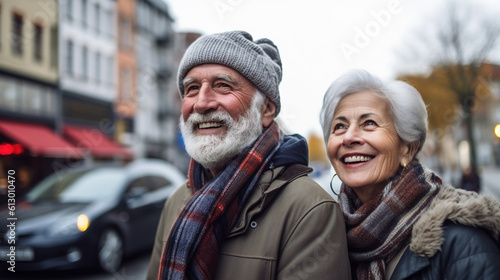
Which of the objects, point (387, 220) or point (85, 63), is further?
point (85, 63)

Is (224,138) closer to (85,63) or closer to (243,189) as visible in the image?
(243,189)

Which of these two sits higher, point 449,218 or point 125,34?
point 125,34

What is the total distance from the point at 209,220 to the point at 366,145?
80cm

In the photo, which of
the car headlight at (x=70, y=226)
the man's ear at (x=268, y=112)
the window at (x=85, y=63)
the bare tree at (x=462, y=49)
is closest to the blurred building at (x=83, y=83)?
the window at (x=85, y=63)

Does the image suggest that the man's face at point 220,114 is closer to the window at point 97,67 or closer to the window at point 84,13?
the window at point 84,13

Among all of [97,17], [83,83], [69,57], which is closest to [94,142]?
[83,83]

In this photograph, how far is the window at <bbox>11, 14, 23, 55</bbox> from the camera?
54.8 ft

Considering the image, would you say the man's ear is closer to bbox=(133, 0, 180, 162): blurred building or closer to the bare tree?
the bare tree

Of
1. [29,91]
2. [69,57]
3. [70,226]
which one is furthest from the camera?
[69,57]

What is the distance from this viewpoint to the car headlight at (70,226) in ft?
18.1

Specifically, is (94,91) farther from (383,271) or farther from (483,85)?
(383,271)

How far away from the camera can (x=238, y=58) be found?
2.08m

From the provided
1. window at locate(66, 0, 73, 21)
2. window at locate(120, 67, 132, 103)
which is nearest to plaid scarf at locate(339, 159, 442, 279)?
window at locate(66, 0, 73, 21)

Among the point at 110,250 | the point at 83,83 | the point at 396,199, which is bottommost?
the point at 110,250
